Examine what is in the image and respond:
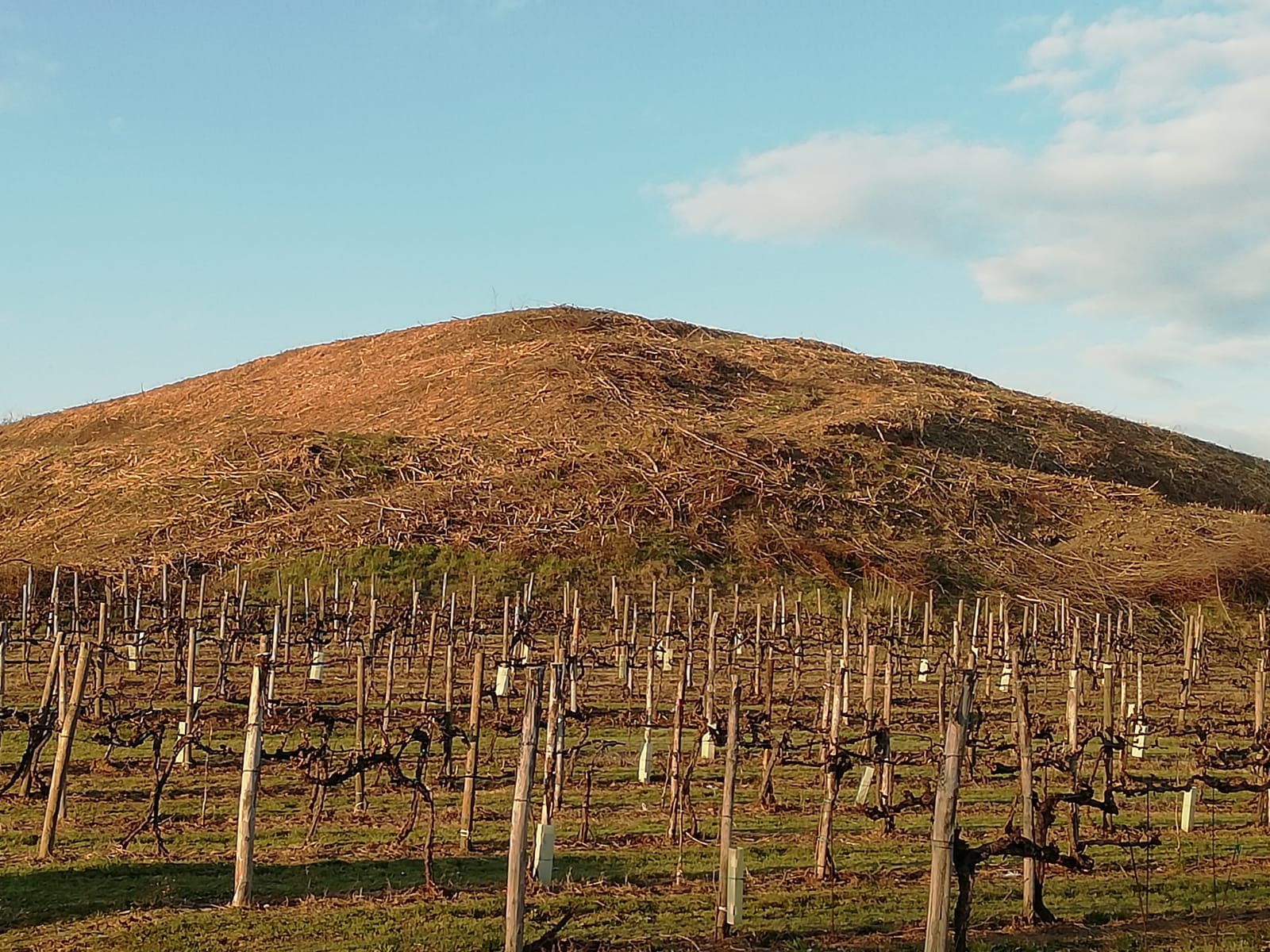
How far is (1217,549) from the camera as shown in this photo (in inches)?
1807

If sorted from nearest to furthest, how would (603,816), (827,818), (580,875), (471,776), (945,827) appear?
(945,827) < (827,818) < (580,875) < (471,776) < (603,816)

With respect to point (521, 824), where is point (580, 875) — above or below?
below

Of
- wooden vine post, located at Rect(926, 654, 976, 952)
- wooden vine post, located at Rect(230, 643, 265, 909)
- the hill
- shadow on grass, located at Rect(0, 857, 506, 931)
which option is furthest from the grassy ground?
the hill

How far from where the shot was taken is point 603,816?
1709 centimetres

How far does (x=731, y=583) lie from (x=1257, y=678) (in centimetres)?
2046

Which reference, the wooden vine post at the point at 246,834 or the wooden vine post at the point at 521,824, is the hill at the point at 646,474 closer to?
the wooden vine post at the point at 246,834

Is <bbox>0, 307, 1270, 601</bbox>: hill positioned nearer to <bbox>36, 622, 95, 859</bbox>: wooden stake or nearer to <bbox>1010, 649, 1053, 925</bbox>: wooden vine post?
<bbox>36, 622, 95, 859</bbox>: wooden stake

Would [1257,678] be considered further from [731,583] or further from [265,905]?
[731,583]

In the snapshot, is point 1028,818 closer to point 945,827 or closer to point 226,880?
point 945,827

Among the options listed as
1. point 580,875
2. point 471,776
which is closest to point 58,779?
point 471,776

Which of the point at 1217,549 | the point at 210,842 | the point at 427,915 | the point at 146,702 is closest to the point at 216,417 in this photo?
the point at 146,702

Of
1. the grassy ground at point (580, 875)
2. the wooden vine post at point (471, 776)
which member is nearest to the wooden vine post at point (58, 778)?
the grassy ground at point (580, 875)

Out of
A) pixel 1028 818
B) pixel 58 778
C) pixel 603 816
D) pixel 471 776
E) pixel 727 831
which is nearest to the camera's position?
pixel 727 831

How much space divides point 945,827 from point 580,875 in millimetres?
5476
